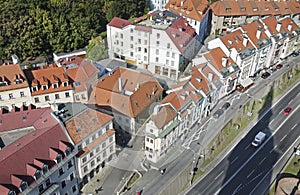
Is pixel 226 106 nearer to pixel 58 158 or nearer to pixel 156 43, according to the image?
pixel 156 43

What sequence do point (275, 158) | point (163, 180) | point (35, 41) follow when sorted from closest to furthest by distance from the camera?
point (163, 180)
point (275, 158)
point (35, 41)

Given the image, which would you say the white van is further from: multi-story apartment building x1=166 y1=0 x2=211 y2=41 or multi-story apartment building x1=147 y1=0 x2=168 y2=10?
multi-story apartment building x1=147 y1=0 x2=168 y2=10

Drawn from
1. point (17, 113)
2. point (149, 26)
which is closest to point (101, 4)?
point (149, 26)

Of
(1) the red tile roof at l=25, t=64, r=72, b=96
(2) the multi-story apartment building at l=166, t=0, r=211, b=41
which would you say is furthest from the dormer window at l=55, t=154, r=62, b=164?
(2) the multi-story apartment building at l=166, t=0, r=211, b=41

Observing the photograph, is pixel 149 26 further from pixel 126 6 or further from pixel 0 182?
pixel 0 182

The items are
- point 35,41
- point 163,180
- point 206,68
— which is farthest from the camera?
point 35,41

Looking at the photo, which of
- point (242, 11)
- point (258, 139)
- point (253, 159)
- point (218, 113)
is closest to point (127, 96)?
point (218, 113)

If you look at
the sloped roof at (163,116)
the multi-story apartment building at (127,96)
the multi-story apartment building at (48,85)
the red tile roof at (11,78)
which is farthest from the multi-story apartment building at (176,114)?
→ the red tile roof at (11,78)

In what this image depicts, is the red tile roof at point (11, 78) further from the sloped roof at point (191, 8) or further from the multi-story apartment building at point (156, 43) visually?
the sloped roof at point (191, 8)
